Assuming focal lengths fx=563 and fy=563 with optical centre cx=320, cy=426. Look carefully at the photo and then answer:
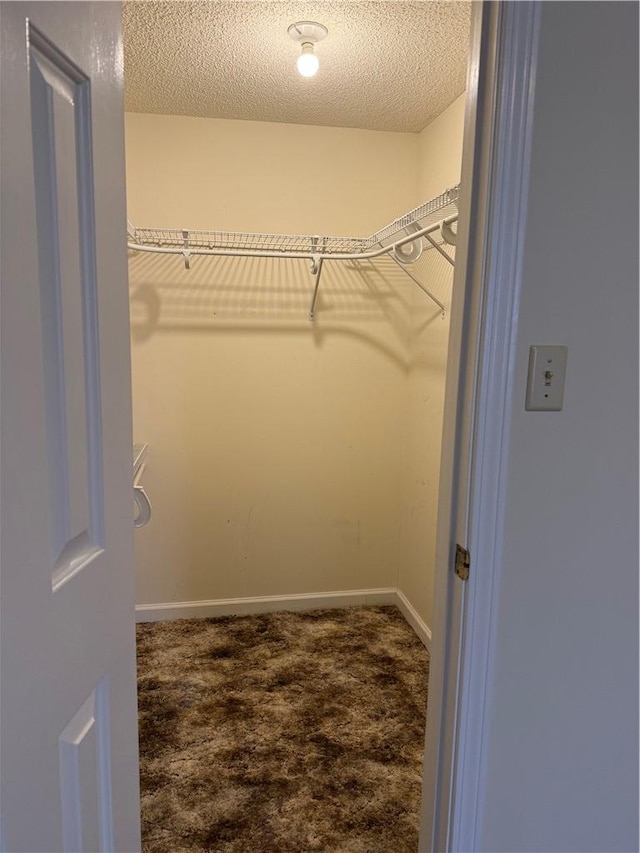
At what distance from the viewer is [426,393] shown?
2646 millimetres

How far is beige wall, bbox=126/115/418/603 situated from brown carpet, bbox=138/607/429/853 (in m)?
0.33

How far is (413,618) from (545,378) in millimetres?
2113

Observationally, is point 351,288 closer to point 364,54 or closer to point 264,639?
point 364,54

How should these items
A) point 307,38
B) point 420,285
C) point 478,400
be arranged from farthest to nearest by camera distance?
point 420,285
point 307,38
point 478,400

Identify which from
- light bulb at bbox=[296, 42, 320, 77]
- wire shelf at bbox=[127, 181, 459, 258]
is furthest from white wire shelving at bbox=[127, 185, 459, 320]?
light bulb at bbox=[296, 42, 320, 77]

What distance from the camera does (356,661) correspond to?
96.9 inches

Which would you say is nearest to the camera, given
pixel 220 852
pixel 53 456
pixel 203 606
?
pixel 53 456

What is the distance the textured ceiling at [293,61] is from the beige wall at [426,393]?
0.16 meters

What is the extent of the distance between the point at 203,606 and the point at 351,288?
1751 mm

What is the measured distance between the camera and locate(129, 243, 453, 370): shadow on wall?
260cm

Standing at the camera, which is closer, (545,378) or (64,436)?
(64,436)

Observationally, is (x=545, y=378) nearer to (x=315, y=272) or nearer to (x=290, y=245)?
(x=315, y=272)

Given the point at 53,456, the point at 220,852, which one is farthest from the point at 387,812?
the point at 53,456

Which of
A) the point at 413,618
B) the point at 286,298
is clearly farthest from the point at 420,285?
the point at 413,618
